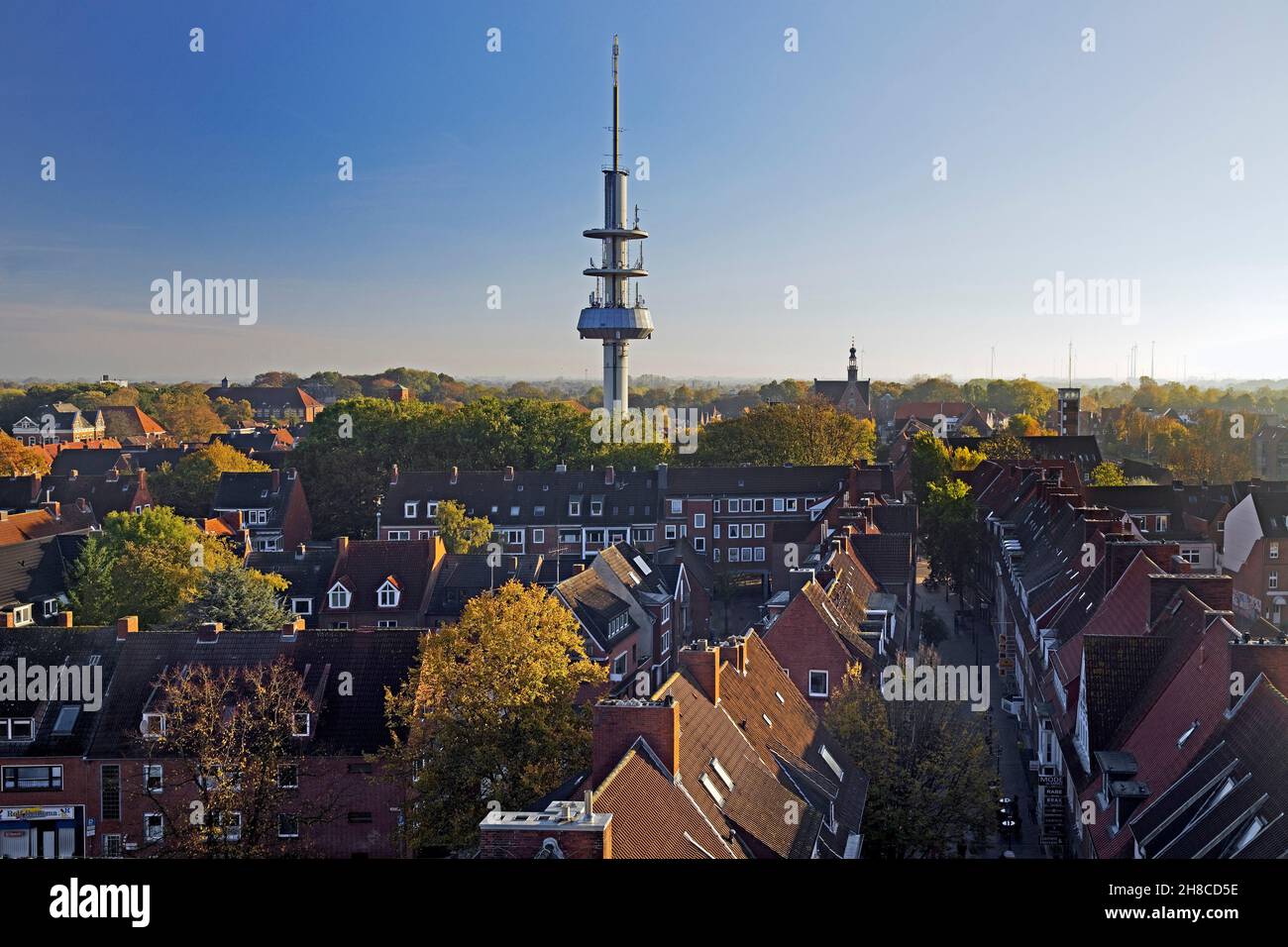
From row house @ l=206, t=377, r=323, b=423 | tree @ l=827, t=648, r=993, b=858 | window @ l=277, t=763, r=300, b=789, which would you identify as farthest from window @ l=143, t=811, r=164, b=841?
row house @ l=206, t=377, r=323, b=423

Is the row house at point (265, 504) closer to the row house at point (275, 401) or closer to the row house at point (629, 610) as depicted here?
the row house at point (629, 610)

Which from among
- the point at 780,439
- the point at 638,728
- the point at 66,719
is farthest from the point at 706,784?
the point at 780,439

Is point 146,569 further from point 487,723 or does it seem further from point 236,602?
point 487,723

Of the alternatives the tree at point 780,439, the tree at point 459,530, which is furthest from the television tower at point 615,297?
the tree at point 459,530
